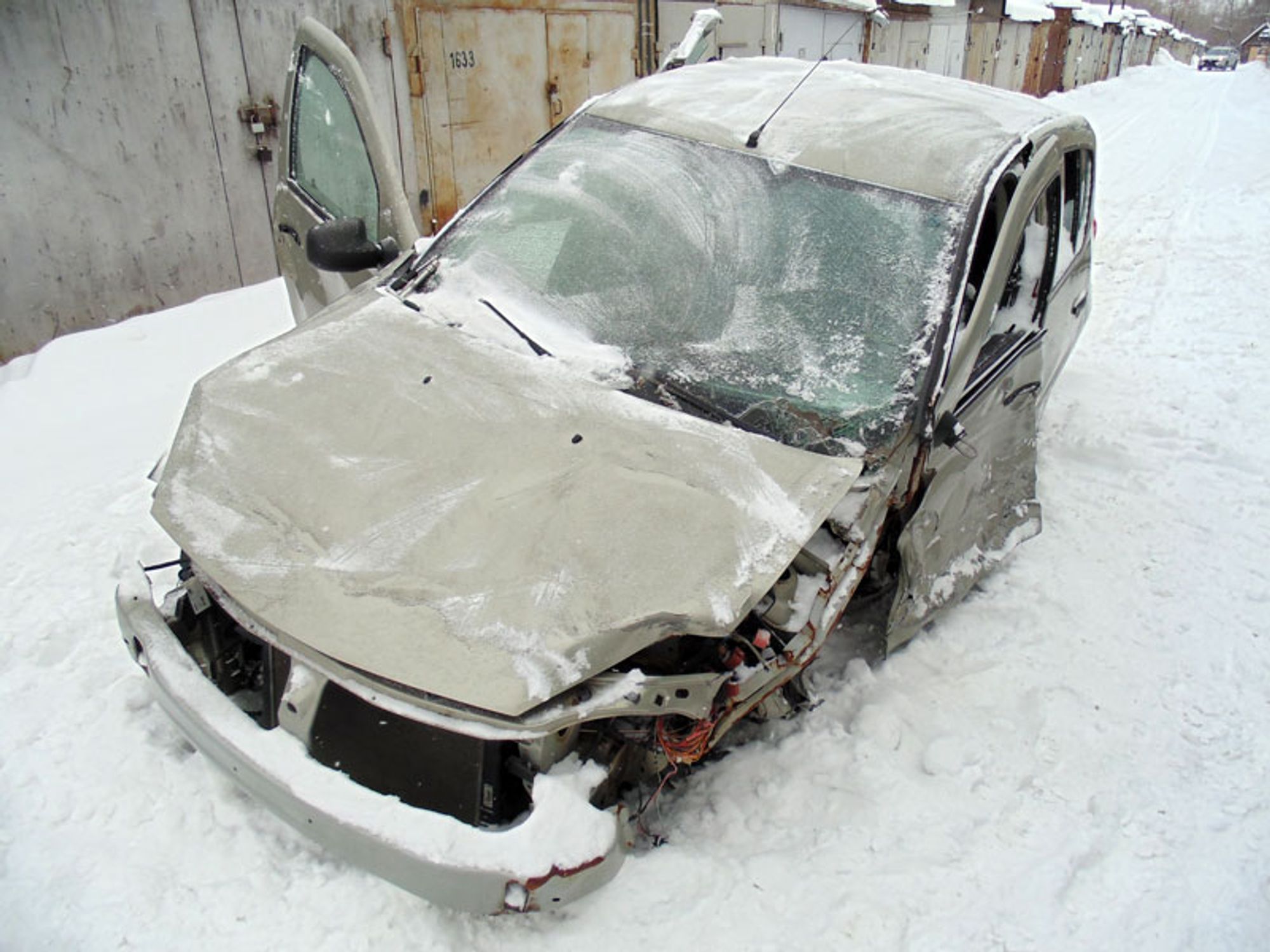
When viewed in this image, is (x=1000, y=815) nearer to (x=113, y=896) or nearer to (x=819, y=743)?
(x=819, y=743)

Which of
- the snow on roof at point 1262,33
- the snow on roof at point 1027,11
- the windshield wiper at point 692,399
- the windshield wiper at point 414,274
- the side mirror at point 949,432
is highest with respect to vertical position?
the snow on roof at point 1027,11

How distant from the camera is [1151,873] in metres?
2.48

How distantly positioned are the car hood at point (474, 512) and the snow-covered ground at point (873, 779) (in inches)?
26.8

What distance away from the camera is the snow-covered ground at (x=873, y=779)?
7.43 feet

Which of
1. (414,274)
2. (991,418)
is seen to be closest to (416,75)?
(414,274)

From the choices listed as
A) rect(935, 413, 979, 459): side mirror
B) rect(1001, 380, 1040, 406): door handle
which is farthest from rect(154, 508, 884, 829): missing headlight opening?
rect(1001, 380, 1040, 406): door handle

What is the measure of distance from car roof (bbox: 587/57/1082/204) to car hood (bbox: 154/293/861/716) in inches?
45.4

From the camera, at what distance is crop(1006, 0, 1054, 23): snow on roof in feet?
79.2

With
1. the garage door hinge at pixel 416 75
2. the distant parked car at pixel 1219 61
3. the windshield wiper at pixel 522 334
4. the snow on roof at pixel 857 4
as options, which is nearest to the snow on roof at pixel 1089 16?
the snow on roof at pixel 857 4

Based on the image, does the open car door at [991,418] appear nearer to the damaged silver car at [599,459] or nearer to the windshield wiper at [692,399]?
the damaged silver car at [599,459]

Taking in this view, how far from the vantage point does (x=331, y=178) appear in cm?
387

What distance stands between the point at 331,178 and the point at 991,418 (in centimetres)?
292

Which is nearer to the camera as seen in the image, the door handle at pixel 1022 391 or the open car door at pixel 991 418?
the open car door at pixel 991 418

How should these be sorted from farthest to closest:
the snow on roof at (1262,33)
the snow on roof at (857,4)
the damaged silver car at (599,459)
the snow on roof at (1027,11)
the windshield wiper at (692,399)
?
1. the snow on roof at (1262,33)
2. the snow on roof at (1027,11)
3. the snow on roof at (857,4)
4. the windshield wiper at (692,399)
5. the damaged silver car at (599,459)
